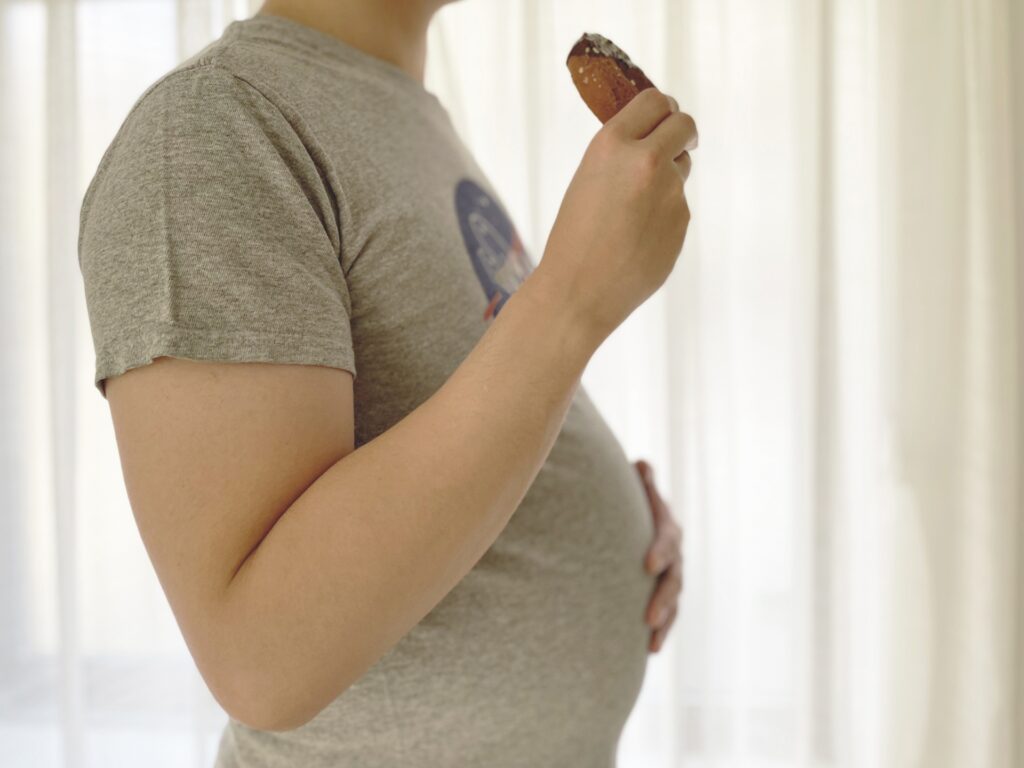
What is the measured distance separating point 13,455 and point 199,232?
5.87 ft

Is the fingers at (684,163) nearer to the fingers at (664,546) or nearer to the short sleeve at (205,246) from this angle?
the short sleeve at (205,246)

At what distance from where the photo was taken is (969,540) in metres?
1.67

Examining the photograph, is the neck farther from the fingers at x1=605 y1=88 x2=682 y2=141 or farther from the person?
the fingers at x1=605 y1=88 x2=682 y2=141

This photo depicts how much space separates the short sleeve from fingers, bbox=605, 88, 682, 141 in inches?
7.1

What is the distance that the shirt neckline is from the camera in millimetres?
640

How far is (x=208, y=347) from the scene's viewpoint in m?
0.45

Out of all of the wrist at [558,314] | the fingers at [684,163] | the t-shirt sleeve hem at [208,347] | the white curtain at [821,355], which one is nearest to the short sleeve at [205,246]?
the t-shirt sleeve hem at [208,347]

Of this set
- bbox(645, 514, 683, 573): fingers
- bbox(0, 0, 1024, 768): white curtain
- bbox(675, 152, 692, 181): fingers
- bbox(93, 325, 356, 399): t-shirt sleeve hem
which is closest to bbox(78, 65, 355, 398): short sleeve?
bbox(93, 325, 356, 399): t-shirt sleeve hem

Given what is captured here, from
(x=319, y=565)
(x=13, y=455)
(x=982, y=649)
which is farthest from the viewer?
(x=13, y=455)

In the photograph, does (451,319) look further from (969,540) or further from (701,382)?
(969,540)

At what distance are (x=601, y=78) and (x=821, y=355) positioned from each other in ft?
3.96

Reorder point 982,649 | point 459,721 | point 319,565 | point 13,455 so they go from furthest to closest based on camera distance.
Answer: point 13,455 < point 982,649 < point 459,721 < point 319,565

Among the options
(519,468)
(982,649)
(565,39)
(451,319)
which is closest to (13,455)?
(565,39)

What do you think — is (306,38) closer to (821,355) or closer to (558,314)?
(558,314)
